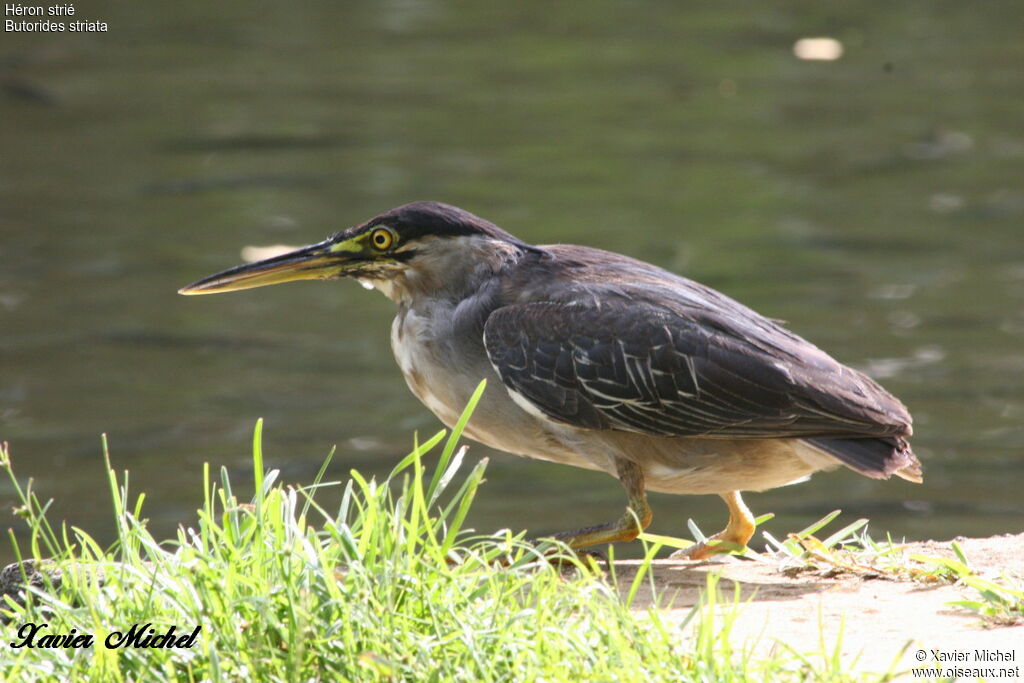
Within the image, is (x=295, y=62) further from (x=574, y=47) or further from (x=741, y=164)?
(x=741, y=164)

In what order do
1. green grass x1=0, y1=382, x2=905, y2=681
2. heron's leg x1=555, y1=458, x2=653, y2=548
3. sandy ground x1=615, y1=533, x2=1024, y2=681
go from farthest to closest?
heron's leg x1=555, y1=458, x2=653, y2=548, sandy ground x1=615, y1=533, x2=1024, y2=681, green grass x1=0, y1=382, x2=905, y2=681

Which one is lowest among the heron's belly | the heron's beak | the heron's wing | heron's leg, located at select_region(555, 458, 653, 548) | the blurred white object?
heron's leg, located at select_region(555, 458, 653, 548)

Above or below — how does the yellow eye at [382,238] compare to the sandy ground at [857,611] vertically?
above

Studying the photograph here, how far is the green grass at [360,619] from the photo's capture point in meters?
3.64

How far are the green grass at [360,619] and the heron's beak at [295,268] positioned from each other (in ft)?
5.86

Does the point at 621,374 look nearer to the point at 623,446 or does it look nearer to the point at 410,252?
the point at 623,446

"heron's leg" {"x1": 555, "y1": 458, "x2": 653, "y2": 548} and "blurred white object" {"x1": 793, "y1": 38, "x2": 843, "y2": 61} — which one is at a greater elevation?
"blurred white object" {"x1": 793, "y1": 38, "x2": 843, "y2": 61}

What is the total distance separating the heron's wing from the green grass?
4.03 feet

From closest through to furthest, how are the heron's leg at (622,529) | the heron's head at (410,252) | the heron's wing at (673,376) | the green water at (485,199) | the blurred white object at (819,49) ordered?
the heron's wing at (673,376)
the heron's leg at (622,529)
the heron's head at (410,252)
the green water at (485,199)
the blurred white object at (819,49)

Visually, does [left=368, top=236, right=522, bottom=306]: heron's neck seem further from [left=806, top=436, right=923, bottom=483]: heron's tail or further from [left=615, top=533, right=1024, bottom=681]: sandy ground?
[left=806, top=436, right=923, bottom=483]: heron's tail

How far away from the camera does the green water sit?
845 cm

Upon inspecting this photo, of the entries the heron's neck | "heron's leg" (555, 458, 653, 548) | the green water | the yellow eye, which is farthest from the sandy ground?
the green water
